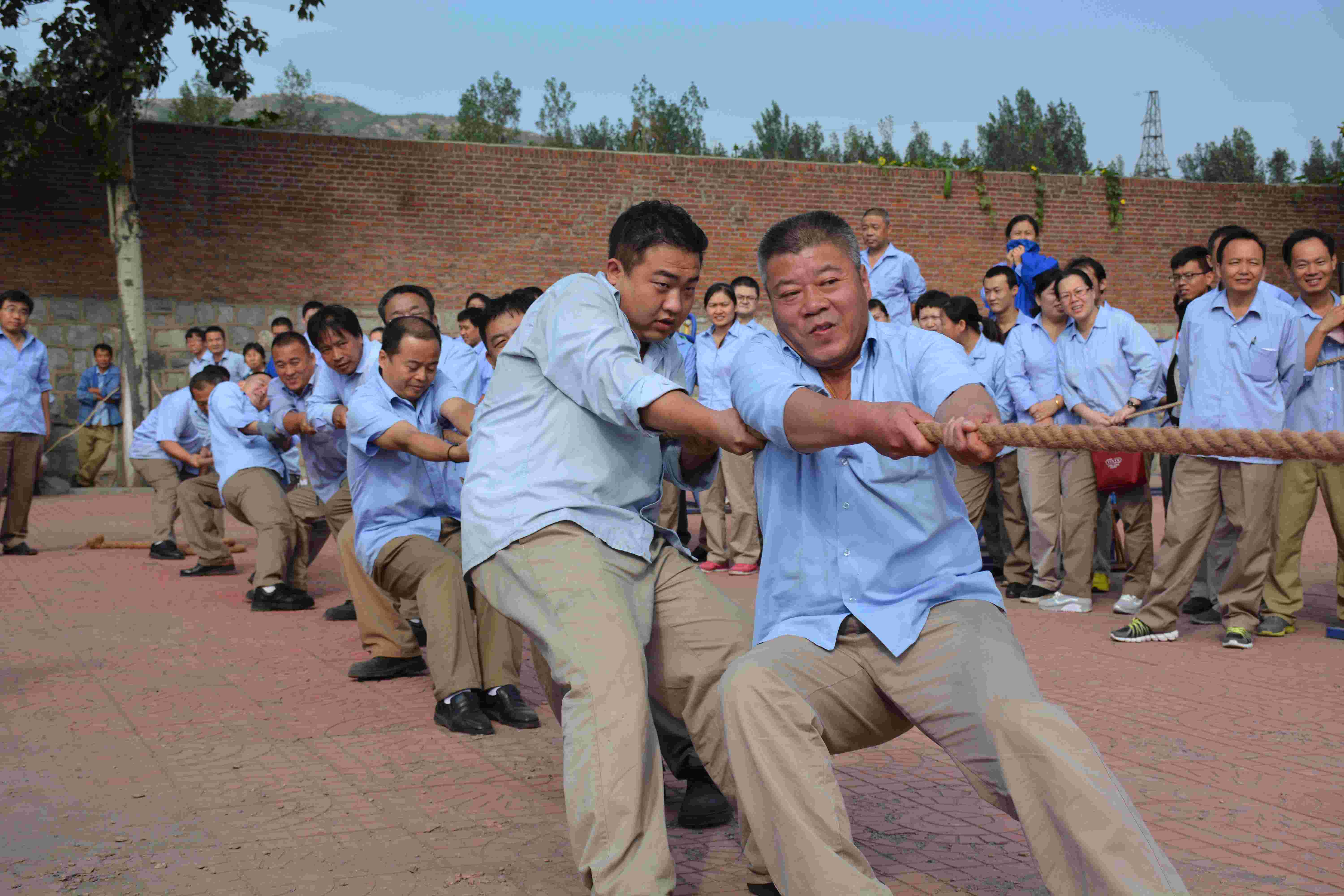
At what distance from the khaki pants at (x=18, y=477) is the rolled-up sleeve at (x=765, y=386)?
9.46 metres

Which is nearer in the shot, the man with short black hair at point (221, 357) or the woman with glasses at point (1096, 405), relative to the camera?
the woman with glasses at point (1096, 405)

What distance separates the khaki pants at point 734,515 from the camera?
9.46 meters

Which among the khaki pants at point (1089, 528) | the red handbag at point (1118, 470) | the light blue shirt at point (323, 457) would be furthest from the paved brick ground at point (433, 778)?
the light blue shirt at point (323, 457)

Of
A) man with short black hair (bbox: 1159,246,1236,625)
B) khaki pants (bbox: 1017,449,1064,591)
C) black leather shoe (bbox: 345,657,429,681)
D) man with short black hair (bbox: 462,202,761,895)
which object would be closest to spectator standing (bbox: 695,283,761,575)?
khaki pants (bbox: 1017,449,1064,591)

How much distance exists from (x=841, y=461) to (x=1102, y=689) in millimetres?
3043

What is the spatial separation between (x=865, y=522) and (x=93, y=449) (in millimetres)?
16226

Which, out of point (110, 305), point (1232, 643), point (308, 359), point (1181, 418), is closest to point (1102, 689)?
point (1232, 643)

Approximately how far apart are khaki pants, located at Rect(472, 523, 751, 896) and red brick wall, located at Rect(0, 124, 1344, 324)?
1482cm

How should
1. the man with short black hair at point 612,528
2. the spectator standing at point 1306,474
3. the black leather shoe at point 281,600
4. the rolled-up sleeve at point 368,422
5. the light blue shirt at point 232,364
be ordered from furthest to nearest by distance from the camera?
the light blue shirt at point 232,364
the black leather shoe at point 281,600
the spectator standing at point 1306,474
the rolled-up sleeve at point 368,422
the man with short black hair at point 612,528

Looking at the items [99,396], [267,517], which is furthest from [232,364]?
[267,517]

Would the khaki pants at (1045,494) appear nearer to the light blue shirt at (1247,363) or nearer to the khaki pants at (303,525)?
the light blue shirt at (1247,363)

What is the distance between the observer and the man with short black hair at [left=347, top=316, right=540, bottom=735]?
5.30m

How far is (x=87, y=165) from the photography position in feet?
54.8

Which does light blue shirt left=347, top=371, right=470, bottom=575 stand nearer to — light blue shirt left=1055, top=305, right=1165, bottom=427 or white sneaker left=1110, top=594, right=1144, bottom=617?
light blue shirt left=1055, top=305, right=1165, bottom=427
